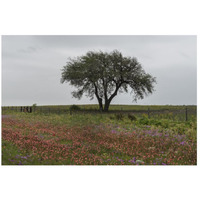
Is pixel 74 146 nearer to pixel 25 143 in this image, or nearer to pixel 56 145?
pixel 56 145

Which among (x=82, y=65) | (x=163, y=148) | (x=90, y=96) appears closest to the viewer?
(x=163, y=148)

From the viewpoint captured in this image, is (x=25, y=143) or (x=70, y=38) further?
(x=70, y=38)

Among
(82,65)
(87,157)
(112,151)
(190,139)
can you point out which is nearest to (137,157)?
(112,151)

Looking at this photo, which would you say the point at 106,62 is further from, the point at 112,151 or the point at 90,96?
the point at 112,151

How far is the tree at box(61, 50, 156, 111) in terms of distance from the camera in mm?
32969

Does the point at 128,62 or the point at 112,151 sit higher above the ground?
the point at 128,62

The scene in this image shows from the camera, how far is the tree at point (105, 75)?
108ft

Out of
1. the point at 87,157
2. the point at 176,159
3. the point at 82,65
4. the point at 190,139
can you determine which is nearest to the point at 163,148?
the point at 176,159

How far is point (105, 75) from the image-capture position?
32.6 meters

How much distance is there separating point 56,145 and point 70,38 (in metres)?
5.31

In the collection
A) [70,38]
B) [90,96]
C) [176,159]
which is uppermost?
[70,38]

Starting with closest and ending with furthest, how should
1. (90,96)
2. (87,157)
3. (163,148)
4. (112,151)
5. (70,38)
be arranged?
1. (87,157)
2. (112,151)
3. (163,148)
4. (70,38)
5. (90,96)

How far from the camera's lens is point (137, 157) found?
714 centimetres

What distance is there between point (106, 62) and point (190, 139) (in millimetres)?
26078
